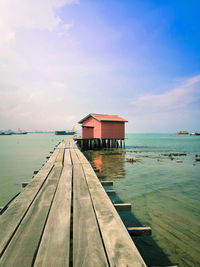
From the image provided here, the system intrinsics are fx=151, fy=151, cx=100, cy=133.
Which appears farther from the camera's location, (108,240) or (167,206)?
(167,206)

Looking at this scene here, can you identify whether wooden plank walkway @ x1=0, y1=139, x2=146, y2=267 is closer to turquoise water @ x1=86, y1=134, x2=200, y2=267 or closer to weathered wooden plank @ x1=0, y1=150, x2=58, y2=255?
weathered wooden plank @ x1=0, y1=150, x2=58, y2=255

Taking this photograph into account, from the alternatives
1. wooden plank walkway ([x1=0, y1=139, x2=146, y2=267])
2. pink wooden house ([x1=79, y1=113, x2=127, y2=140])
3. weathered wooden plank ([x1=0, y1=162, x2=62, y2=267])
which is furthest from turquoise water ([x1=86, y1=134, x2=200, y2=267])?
pink wooden house ([x1=79, y1=113, x2=127, y2=140])

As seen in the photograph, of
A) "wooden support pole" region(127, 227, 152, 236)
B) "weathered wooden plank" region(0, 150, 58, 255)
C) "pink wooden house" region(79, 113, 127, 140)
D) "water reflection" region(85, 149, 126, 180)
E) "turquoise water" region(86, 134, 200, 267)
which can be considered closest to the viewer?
"weathered wooden plank" region(0, 150, 58, 255)

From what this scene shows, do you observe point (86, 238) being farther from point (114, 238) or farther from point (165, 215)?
point (165, 215)

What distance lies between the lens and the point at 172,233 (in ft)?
13.3

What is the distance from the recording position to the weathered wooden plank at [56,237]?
154 cm

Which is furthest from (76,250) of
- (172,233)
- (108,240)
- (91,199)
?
(172,233)

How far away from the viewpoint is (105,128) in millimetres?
25859

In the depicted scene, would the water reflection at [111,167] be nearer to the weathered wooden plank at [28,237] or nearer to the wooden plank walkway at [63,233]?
the wooden plank walkway at [63,233]

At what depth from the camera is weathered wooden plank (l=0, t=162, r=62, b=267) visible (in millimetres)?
1535

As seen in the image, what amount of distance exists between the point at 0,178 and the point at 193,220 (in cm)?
1134

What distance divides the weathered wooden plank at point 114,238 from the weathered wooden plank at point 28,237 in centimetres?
82

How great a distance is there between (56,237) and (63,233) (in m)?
0.10

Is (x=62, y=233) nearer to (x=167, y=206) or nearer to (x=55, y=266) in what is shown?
(x=55, y=266)
